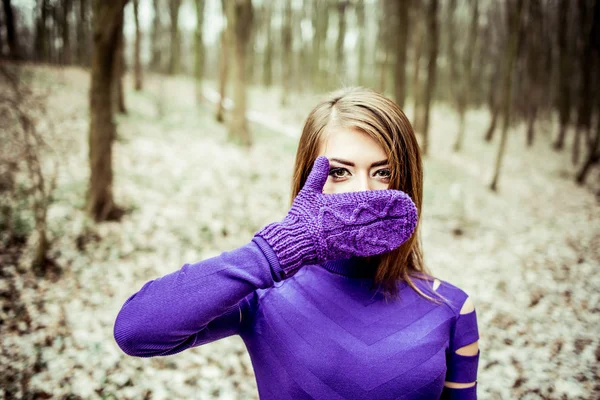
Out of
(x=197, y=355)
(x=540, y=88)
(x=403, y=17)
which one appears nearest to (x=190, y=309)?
(x=197, y=355)

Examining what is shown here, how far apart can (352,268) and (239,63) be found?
9.23 meters

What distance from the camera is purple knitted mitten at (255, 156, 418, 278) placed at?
1.03 meters

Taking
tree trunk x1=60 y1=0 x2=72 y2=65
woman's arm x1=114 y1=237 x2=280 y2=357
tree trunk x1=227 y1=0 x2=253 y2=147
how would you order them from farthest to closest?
tree trunk x1=60 y1=0 x2=72 y2=65 < tree trunk x1=227 y1=0 x2=253 y2=147 < woman's arm x1=114 y1=237 x2=280 y2=357

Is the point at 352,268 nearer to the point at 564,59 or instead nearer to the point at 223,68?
the point at 223,68

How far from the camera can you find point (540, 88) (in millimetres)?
17188

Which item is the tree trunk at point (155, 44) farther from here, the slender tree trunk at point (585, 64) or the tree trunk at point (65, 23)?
the slender tree trunk at point (585, 64)

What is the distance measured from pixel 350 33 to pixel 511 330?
23725 millimetres

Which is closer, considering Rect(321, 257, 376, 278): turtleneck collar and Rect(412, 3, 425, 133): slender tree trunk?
Rect(321, 257, 376, 278): turtleneck collar

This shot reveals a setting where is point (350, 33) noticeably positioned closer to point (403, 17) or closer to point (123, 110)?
point (403, 17)

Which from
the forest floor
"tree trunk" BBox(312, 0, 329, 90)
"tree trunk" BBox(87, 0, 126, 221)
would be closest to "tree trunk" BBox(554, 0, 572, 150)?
the forest floor

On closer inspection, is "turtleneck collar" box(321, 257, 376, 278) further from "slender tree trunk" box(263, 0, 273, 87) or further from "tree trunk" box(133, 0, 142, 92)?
"slender tree trunk" box(263, 0, 273, 87)

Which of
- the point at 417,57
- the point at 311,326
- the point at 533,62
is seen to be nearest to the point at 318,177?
the point at 311,326

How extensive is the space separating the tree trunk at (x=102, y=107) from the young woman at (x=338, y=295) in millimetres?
4751

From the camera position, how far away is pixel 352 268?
4.30 ft
